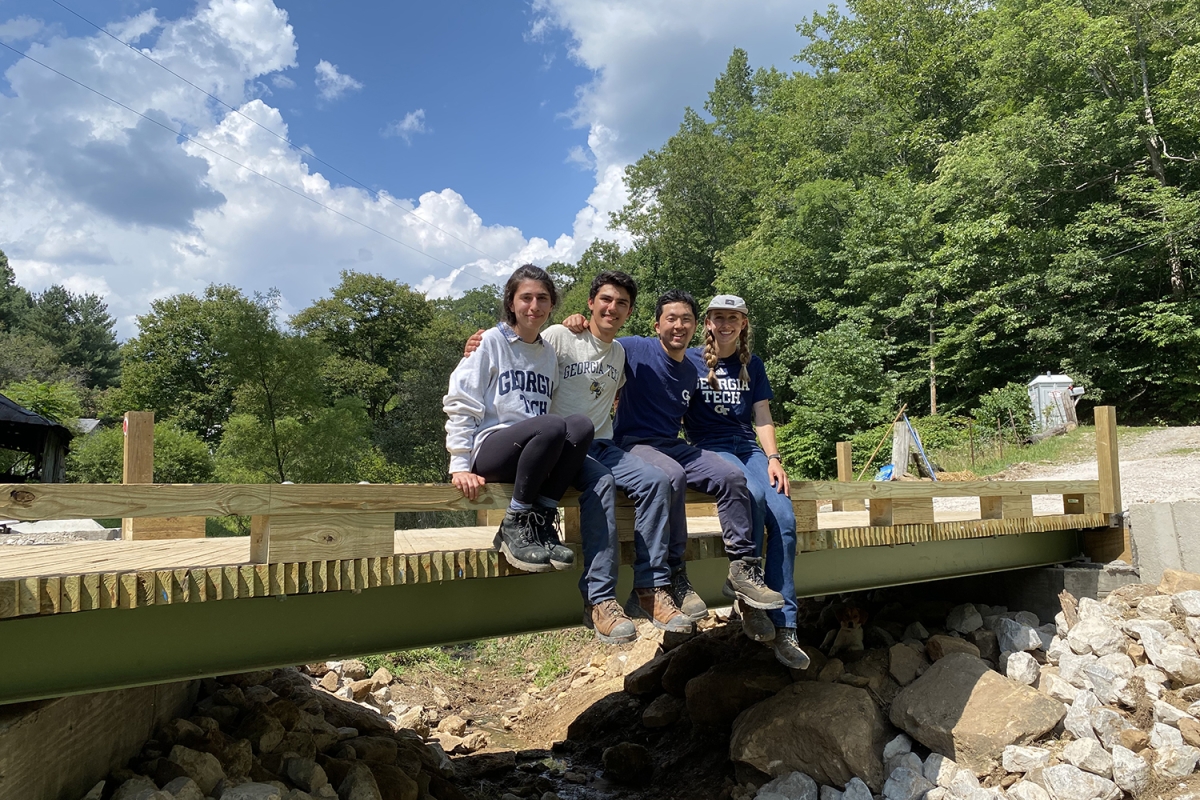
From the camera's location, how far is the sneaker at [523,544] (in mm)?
3395

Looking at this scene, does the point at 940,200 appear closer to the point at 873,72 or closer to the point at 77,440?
the point at 873,72

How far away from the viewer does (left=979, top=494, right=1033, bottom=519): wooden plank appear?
21.4ft

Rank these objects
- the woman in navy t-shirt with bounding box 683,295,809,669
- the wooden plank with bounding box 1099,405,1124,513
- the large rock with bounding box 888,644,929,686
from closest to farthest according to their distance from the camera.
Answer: the woman in navy t-shirt with bounding box 683,295,809,669 < the large rock with bounding box 888,644,929,686 < the wooden plank with bounding box 1099,405,1124,513

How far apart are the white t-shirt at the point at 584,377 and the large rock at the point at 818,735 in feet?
10.8

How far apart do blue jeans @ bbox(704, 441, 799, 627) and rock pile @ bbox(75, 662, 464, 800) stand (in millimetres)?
2676

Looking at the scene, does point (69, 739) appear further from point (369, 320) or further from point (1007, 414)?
point (369, 320)

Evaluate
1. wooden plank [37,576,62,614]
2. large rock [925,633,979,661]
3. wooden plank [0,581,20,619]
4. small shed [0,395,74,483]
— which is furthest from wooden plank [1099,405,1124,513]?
small shed [0,395,74,483]

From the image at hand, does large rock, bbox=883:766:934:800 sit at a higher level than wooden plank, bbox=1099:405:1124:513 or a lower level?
lower

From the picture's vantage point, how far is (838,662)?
659 cm

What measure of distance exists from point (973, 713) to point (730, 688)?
2.01 m

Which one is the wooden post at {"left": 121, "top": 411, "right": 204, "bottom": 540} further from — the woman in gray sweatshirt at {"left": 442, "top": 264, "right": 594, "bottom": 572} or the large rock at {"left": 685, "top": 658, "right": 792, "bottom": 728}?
the large rock at {"left": 685, "top": 658, "right": 792, "bottom": 728}

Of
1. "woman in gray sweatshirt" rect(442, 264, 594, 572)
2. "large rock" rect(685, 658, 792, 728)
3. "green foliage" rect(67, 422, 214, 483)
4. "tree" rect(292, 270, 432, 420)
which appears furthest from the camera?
"tree" rect(292, 270, 432, 420)

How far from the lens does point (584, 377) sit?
3.89 m

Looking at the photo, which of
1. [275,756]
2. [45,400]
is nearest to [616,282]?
[275,756]
